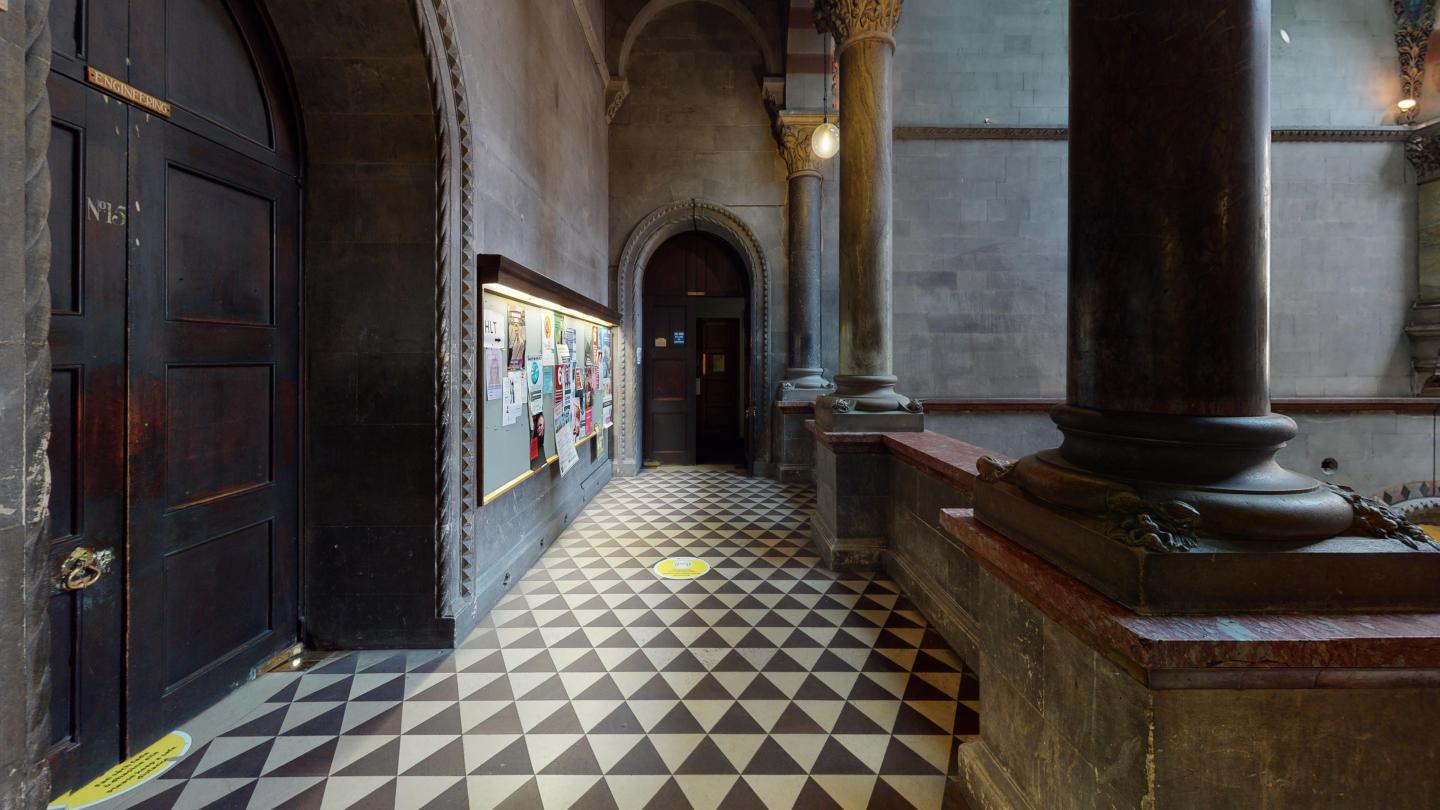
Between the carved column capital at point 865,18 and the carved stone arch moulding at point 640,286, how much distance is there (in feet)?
12.5

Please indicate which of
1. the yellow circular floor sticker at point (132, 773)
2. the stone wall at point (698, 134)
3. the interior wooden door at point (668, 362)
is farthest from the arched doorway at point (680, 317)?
the yellow circular floor sticker at point (132, 773)

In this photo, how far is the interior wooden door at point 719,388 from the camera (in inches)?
430

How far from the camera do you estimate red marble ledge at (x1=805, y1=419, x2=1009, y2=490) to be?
9.93 feet

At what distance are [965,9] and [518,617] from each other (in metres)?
10.2

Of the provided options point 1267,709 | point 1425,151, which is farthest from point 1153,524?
point 1425,151

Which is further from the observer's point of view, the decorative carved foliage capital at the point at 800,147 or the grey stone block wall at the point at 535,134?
the decorative carved foliage capital at the point at 800,147

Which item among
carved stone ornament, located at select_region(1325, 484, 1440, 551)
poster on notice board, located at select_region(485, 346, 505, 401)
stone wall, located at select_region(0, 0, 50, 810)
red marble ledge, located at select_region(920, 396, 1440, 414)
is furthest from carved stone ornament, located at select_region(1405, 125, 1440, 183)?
stone wall, located at select_region(0, 0, 50, 810)

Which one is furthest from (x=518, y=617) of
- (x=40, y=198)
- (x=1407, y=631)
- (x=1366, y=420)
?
(x=1366, y=420)

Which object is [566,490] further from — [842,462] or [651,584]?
[842,462]

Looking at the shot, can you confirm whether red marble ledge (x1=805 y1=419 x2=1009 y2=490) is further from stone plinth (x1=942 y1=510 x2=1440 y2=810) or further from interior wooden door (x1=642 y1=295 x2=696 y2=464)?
interior wooden door (x1=642 y1=295 x2=696 y2=464)

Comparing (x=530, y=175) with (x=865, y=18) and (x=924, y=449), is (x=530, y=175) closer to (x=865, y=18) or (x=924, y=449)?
(x=865, y=18)

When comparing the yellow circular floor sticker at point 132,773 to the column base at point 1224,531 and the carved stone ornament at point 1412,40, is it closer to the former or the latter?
the column base at point 1224,531

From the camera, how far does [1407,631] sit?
3.89 ft

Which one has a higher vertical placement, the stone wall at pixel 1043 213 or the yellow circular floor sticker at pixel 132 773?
the stone wall at pixel 1043 213
